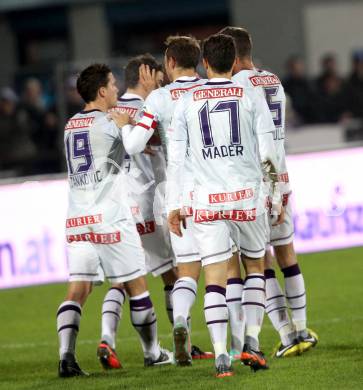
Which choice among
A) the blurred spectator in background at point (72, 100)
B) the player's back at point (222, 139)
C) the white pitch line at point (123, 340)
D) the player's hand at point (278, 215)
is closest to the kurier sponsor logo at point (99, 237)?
the player's back at point (222, 139)

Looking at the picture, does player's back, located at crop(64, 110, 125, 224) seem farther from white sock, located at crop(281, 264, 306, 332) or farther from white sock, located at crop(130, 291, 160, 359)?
white sock, located at crop(281, 264, 306, 332)

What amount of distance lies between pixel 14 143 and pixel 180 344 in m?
11.6

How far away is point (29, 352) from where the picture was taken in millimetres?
10414

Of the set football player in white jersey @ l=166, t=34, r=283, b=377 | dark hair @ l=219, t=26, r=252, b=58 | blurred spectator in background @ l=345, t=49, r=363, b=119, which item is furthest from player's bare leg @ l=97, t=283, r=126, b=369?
blurred spectator in background @ l=345, t=49, r=363, b=119

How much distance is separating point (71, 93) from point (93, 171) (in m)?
9.90

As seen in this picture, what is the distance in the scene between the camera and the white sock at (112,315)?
29.6 feet

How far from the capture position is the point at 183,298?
27.6 feet

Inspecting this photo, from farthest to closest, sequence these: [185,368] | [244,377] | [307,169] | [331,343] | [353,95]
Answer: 1. [353,95]
2. [307,169]
3. [331,343]
4. [185,368]
5. [244,377]

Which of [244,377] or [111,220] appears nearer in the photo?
[244,377]

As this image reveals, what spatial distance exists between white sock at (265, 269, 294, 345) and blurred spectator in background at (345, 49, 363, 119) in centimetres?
1231

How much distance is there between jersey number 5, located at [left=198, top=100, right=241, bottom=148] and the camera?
802 centimetres

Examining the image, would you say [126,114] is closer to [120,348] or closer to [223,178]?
[223,178]

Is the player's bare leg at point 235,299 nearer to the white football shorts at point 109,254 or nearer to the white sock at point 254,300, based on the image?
the white sock at point 254,300

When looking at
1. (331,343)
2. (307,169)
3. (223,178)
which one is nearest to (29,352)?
(331,343)
